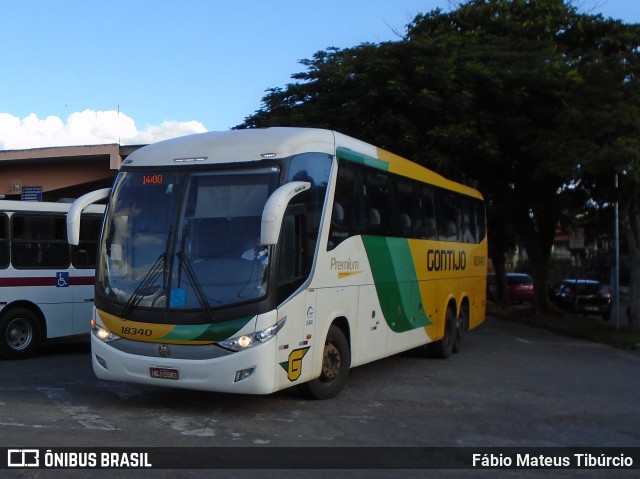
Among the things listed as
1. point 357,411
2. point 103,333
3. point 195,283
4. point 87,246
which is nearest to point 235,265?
point 195,283

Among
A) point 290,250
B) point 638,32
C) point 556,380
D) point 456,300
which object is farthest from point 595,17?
point 290,250

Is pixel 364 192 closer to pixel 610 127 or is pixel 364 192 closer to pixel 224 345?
pixel 224 345

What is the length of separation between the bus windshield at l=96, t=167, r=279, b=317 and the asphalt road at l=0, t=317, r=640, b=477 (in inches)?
55.4

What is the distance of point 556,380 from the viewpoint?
13.0 m

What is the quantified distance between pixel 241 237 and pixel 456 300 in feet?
27.3

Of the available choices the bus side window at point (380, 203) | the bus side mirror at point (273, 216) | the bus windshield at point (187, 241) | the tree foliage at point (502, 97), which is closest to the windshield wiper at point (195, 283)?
the bus windshield at point (187, 241)

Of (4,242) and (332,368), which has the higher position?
(4,242)

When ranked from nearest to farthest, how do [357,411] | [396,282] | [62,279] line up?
1. [357,411]
2. [396,282]
3. [62,279]

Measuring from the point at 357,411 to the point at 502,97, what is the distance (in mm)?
12996

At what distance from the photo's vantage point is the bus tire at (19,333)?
545 inches

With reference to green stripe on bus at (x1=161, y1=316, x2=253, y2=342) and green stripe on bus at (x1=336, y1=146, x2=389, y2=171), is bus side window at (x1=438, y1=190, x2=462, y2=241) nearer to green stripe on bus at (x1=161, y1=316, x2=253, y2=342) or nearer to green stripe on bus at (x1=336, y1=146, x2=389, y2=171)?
green stripe on bus at (x1=336, y1=146, x2=389, y2=171)

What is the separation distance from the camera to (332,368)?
1038cm

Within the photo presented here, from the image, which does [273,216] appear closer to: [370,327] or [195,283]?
[195,283]

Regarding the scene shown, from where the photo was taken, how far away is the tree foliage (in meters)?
18.4
